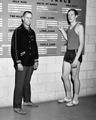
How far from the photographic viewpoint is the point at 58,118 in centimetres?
389

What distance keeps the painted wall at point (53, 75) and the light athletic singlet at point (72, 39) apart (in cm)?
47

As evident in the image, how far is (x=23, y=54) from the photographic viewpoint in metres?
4.06

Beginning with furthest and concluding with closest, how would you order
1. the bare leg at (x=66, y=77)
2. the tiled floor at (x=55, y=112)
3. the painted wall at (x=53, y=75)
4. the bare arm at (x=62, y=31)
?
the bare arm at (x=62, y=31) → the bare leg at (x=66, y=77) → the painted wall at (x=53, y=75) → the tiled floor at (x=55, y=112)

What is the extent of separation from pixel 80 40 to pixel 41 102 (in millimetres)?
1351

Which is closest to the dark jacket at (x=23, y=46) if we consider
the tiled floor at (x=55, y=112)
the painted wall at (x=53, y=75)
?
the painted wall at (x=53, y=75)

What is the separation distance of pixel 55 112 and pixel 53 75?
2.76 feet

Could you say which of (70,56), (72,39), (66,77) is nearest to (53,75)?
(66,77)

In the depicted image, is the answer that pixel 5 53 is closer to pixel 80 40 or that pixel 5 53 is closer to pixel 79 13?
pixel 80 40

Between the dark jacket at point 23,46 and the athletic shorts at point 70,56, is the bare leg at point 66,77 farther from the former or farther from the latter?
the dark jacket at point 23,46

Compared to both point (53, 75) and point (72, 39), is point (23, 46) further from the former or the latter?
point (53, 75)

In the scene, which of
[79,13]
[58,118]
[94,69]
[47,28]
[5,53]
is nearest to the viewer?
[58,118]

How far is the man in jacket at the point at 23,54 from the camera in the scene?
3.99 metres

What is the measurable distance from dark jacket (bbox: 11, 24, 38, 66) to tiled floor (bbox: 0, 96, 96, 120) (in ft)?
2.60

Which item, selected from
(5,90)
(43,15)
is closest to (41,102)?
(5,90)
